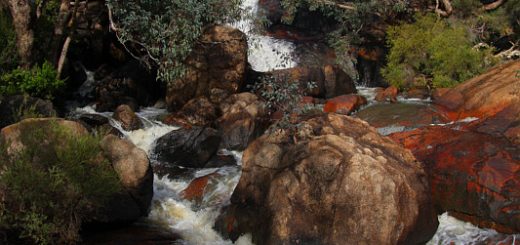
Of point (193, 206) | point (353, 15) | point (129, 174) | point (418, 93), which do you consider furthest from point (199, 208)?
point (353, 15)

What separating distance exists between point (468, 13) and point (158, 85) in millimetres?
15055

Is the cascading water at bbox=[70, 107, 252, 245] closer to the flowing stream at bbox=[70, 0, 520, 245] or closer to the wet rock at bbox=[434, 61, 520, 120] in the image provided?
the flowing stream at bbox=[70, 0, 520, 245]

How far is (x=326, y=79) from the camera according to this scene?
22859 millimetres

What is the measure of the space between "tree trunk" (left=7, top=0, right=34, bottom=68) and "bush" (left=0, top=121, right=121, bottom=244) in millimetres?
7572

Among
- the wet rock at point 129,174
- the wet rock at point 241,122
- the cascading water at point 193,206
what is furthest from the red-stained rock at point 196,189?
the wet rock at point 241,122

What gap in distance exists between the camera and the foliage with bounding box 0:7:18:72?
1697 cm

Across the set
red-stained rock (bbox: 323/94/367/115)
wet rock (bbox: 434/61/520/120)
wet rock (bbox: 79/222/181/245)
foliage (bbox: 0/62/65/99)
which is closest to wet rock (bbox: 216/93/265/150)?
red-stained rock (bbox: 323/94/367/115)

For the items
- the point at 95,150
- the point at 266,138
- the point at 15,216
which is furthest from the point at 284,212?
the point at 15,216

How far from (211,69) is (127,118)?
4228mm

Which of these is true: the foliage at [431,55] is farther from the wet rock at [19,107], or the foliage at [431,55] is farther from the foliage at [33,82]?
the wet rock at [19,107]

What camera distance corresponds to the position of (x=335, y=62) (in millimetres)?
25328

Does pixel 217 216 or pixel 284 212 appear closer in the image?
pixel 284 212

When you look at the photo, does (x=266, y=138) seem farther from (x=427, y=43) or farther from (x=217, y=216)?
(x=427, y=43)

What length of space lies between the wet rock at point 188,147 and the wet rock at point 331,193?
417 cm
